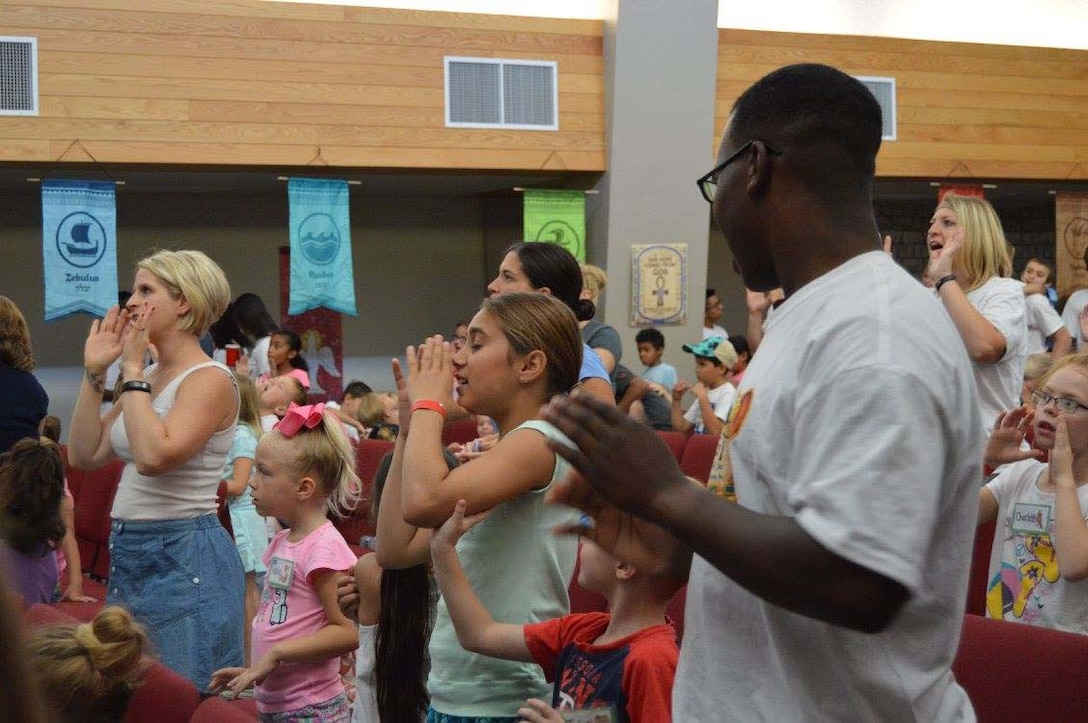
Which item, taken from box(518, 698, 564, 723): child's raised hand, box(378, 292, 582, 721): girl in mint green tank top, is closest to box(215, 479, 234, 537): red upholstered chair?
box(378, 292, 582, 721): girl in mint green tank top

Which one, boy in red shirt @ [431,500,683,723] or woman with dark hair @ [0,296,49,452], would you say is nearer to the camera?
boy in red shirt @ [431,500,683,723]

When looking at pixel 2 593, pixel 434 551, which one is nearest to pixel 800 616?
pixel 2 593

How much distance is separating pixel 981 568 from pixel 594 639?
73.6 inches

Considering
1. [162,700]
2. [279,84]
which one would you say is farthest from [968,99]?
[162,700]

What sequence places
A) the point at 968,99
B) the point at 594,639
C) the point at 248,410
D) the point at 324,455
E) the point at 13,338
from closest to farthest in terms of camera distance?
the point at 594,639 → the point at 324,455 → the point at 13,338 → the point at 248,410 → the point at 968,99

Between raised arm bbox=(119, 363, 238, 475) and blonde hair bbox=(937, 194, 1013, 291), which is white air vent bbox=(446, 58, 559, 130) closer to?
blonde hair bbox=(937, 194, 1013, 291)

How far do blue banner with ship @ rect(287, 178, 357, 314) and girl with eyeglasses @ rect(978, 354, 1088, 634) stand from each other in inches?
299

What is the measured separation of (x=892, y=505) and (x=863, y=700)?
0.23 m

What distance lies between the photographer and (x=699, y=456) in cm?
562

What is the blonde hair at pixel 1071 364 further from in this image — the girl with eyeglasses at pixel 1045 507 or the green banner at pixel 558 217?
the green banner at pixel 558 217

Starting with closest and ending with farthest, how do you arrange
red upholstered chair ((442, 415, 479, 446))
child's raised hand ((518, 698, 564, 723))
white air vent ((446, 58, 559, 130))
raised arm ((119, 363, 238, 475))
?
child's raised hand ((518, 698, 564, 723)) → raised arm ((119, 363, 238, 475)) → red upholstered chair ((442, 415, 479, 446)) → white air vent ((446, 58, 559, 130))

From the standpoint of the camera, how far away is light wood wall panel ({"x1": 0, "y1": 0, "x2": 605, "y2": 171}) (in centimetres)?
913

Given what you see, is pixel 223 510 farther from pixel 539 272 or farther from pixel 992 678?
pixel 992 678

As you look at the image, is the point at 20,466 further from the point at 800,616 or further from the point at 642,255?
the point at 642,255
